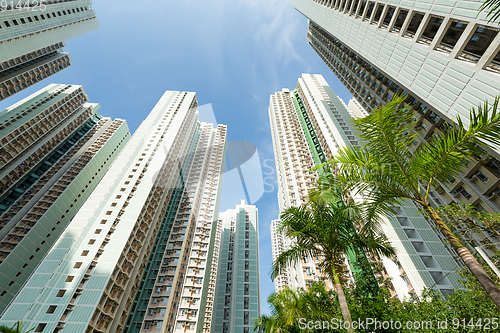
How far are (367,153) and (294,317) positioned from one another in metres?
8.13

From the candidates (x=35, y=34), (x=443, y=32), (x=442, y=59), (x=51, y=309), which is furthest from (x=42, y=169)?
(x=443, y=32)

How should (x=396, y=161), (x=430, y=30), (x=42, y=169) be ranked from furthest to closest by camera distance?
(x=42, y=169) < (x=430, y=30) < (x=396, y=161)

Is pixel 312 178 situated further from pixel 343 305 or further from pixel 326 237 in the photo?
pixel 343 305

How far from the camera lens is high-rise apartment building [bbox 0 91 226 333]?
21141 mm

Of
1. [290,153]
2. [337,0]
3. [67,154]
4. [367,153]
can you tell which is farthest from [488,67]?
[67,154]

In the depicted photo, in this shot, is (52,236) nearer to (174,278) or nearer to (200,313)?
(174,278)

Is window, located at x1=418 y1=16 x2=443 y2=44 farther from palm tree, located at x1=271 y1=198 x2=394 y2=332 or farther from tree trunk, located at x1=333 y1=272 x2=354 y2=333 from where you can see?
tree trunk, located at x1=333 y1=272 x2=354 y2=333

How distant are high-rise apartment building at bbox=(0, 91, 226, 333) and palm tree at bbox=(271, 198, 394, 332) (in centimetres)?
2434

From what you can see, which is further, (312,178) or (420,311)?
(312,178)

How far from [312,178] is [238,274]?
32.7m

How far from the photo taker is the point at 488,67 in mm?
10758

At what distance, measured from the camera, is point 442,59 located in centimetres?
1281

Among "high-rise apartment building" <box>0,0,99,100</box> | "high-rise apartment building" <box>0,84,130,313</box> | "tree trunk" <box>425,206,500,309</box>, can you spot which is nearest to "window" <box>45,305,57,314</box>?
"high-rise apartment building" <box>0,84,130,313</box>

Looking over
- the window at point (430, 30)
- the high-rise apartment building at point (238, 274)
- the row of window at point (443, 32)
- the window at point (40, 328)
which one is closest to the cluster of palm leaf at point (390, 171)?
the row of window at point (443, 32)
